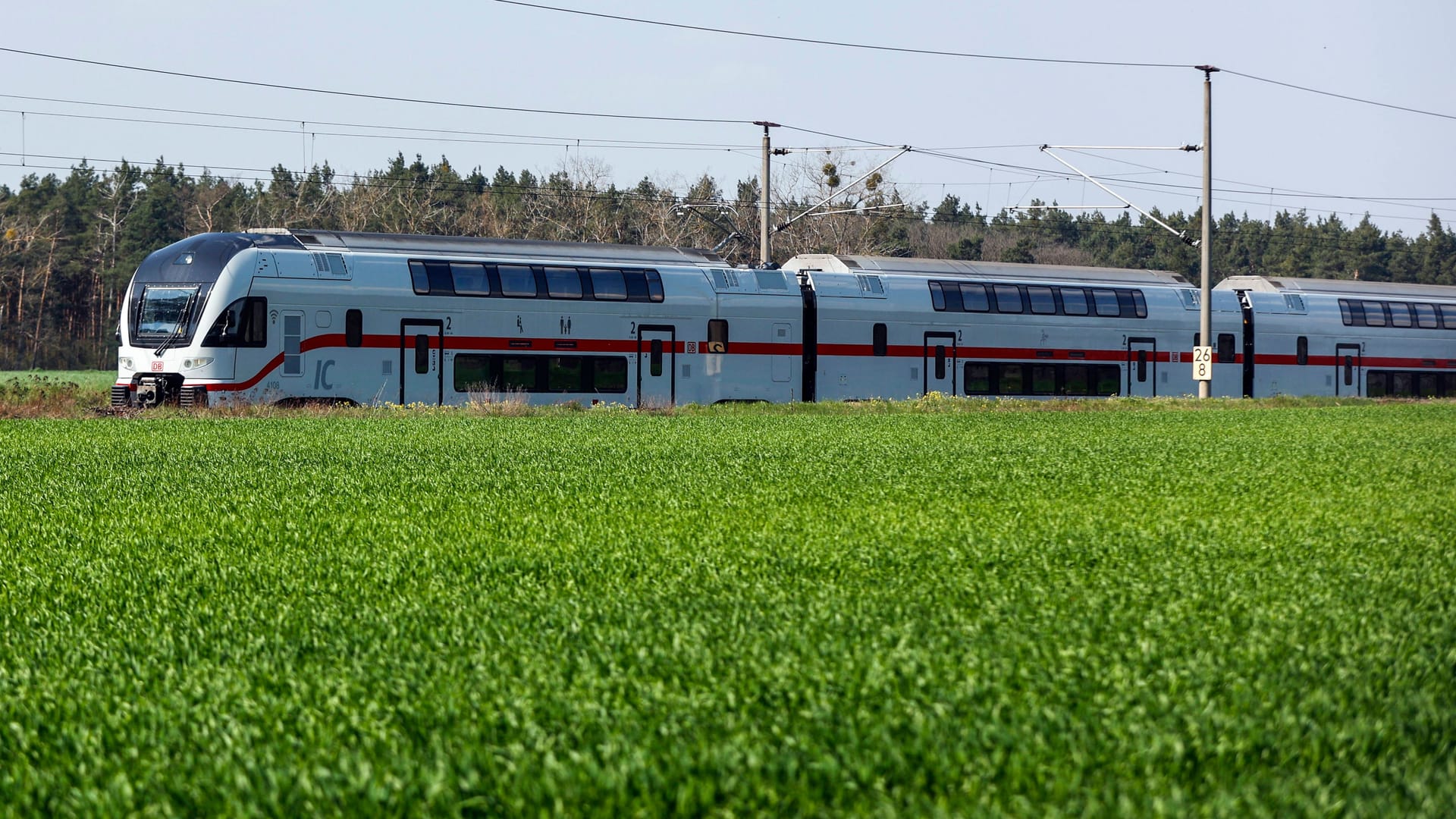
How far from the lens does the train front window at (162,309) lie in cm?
2927

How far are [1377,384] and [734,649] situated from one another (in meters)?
42.0

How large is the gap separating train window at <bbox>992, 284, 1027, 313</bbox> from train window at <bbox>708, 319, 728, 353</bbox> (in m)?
7.26

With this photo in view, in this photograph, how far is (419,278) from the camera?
30766mm

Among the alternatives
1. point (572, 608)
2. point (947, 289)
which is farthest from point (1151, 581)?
point (947, 289)

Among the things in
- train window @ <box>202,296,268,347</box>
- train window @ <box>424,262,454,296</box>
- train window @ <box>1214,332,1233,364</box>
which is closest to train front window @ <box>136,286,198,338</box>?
train window @ <box>202,296,268,347</box>

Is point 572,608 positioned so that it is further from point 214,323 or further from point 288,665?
point 214,323

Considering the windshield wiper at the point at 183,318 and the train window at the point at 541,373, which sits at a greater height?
the windshield wiper at the point at 183,318

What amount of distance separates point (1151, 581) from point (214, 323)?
2448 centimetres

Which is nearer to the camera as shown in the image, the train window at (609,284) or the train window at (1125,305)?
the train window at (609,284)

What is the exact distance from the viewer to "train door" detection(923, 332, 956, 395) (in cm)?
3662

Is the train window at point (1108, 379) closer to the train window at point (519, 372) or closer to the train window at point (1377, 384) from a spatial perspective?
the train window at point (1377, 384)

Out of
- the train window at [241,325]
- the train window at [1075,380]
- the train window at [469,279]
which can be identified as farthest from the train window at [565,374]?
the train window at [1075,380]

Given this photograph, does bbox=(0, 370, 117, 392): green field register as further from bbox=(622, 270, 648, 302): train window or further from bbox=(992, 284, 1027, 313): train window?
bbox=(992, 284, 1027, 313): train window

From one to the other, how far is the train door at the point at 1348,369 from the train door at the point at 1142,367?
637 centimetres
